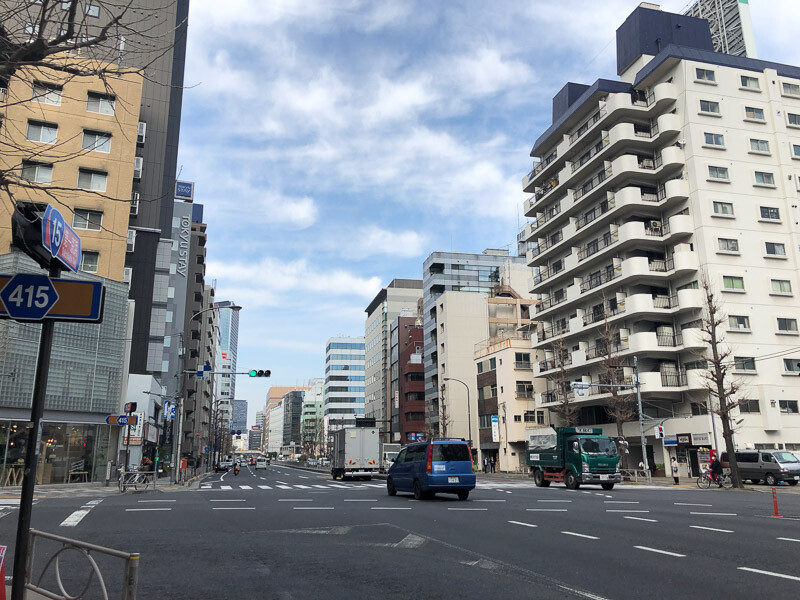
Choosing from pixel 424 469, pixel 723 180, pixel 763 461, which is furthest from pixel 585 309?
pixel 424 469

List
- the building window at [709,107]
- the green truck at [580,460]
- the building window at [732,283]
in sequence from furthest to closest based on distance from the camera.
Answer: the building window at [709,107], the building window at [732,283], the green truck at [580,460]

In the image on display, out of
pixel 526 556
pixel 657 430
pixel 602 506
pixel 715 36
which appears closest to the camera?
pixel 526 556

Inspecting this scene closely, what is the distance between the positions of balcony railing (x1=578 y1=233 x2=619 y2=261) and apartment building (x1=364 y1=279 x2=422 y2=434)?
60660mm

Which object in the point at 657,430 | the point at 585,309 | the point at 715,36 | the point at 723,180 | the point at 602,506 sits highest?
the point at 715,36

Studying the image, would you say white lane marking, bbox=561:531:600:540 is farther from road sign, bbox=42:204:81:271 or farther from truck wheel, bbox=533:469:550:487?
truck wheel, bbox=533:469:550:487

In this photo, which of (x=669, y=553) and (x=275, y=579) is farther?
(x=669, y=553)

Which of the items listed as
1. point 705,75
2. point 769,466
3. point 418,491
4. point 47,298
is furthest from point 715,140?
point 47,298

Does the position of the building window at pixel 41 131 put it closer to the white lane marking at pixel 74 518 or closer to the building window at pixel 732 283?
the white lane marking at pixel 74 518

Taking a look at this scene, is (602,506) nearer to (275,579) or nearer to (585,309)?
(275,579)

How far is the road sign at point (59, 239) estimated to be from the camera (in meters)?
5.02

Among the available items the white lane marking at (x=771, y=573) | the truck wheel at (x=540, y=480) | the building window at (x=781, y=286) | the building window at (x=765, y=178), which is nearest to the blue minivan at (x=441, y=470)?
the truck wheel at (x=540, y=480)

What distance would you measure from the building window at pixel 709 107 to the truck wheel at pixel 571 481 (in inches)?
1266

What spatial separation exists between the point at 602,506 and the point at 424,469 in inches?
227

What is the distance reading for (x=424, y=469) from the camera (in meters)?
20.6
